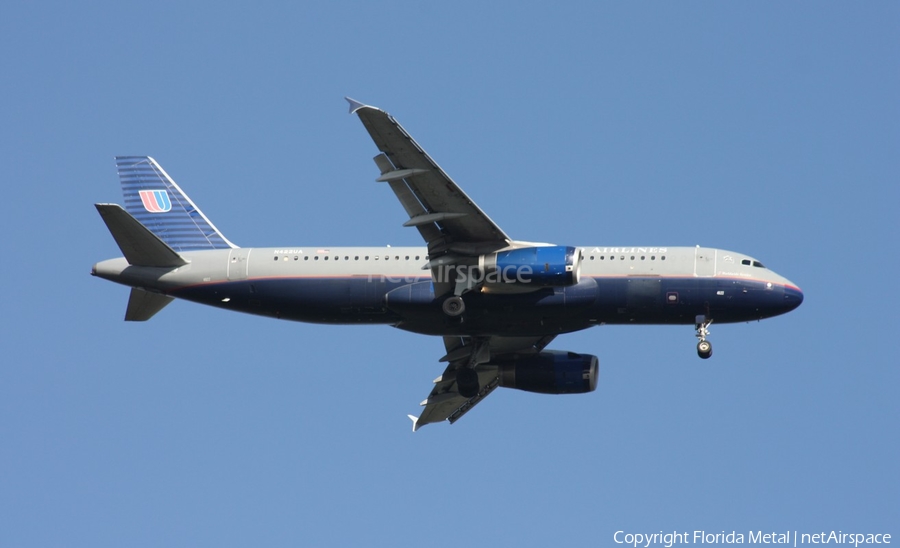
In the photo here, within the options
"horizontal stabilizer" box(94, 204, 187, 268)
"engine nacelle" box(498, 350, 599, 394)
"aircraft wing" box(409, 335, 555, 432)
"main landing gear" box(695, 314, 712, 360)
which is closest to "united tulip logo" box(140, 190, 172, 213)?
"horizontal stabilizer" box(94, 204, 187, 268)

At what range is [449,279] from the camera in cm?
5594

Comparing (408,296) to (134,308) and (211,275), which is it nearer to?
(211,275)

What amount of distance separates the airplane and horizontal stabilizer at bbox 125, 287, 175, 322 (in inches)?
2.1

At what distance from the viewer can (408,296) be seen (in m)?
56.3

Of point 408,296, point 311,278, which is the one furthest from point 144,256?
point 408,296

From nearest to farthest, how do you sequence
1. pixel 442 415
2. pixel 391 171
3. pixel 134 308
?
pixel 391 171, pixel 134 308, pixel 442 415

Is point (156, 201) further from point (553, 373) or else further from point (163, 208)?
point (553, 373)

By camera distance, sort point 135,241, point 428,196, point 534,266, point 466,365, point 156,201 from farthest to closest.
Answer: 1. point 156,201
2. point 466,365
3. point 135,241
4. point 534,266
5. point 428,196

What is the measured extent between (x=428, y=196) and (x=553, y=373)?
42.6 feet

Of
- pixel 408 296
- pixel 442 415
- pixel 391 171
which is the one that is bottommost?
pixel 442 415

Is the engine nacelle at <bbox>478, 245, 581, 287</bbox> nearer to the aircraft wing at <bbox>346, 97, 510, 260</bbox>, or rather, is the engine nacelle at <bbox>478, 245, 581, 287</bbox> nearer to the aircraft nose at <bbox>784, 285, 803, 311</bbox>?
the aircraft wing at <bbox>346, 97, 510, 260</bbox>

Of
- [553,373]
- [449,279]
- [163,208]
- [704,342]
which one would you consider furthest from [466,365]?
[163,208]

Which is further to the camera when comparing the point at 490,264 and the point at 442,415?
the point at 442,415

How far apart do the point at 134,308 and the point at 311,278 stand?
8373mm
